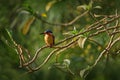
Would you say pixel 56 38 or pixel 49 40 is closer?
pixel 49 40

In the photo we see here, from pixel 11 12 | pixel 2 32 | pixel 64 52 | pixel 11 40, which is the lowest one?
pixel 11 12

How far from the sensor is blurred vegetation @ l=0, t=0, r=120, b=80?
88 centimetres

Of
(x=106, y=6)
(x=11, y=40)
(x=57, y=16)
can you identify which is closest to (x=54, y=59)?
(x=11, y=40)

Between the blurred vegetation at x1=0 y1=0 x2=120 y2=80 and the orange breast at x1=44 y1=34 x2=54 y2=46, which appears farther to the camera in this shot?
the orange breast at x1=44 y1=34 x2=54 y2=46

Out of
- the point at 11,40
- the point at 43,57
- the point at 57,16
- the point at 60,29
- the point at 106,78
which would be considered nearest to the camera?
the point at 106,78

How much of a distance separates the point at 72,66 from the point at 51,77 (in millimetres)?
614

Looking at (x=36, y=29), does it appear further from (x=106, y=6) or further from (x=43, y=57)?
(x=43, y=57)

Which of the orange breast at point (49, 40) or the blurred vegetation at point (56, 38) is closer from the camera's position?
the blurred vegetation at point (56, 38)

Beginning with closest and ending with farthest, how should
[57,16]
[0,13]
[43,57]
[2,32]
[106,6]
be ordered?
[2,32], [43,57], [106,6], [57,16], [0,13]

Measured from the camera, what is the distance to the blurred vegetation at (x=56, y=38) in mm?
881

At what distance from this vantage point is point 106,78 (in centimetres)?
74

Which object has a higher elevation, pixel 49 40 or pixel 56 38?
pixel 49 40

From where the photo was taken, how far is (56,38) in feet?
9.97

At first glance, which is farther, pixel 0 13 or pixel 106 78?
pixel 0 13
